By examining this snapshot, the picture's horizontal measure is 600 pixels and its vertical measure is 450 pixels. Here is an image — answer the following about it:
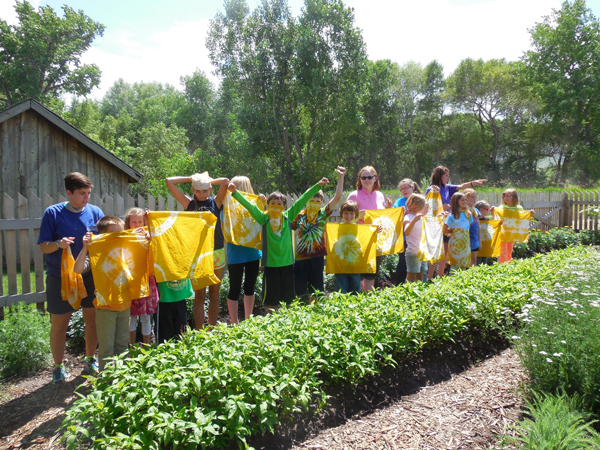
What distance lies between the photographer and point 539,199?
48.2 feet

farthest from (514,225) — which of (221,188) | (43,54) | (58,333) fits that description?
(43,54)

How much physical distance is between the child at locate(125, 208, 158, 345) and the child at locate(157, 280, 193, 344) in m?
0.40

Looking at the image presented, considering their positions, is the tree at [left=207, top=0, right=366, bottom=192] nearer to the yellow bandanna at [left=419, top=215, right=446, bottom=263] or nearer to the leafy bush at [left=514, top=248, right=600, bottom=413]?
the yellow bandanna at [left=419, top=215, right=446, bottom=263]

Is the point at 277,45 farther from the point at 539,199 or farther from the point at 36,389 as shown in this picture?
the point at 36,389

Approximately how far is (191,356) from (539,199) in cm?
1541

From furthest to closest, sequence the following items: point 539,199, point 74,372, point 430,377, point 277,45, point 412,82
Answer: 1. point 412,82
2. point 277,45
3. point 539,199
4. point 74,372
5. point 430,377

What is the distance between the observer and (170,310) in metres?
4.02

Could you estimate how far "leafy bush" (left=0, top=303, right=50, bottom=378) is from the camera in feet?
14.1

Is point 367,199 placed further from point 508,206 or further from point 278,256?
point 508,206

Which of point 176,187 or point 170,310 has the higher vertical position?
point 176,187

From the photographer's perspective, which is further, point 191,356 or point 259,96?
point 259,96

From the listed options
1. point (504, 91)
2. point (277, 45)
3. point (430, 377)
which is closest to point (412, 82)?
point (504, 91)

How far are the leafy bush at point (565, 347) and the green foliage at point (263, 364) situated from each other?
67cm

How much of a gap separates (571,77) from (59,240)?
165ft
